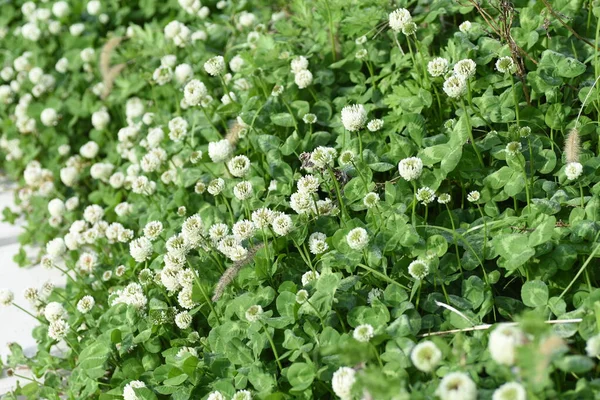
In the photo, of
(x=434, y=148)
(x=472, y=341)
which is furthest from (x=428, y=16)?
(x=472, y=341)

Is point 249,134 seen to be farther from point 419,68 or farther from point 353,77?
point 419,68

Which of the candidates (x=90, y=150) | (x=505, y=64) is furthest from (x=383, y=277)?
(x=90, y=150)

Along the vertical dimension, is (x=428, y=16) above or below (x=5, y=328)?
above

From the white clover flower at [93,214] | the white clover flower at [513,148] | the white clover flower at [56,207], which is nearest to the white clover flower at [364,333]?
the white clover flower at [513,148]

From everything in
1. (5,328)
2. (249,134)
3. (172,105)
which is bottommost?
(5,328)

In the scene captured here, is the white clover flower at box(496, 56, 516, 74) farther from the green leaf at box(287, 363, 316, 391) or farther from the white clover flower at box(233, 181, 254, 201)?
the green leaf at box(287, 363, 316, 391)

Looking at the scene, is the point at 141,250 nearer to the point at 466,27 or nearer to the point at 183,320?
the point at 183,320
